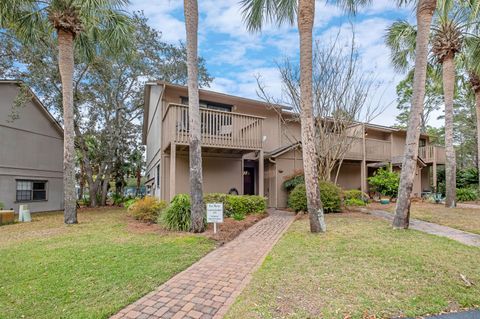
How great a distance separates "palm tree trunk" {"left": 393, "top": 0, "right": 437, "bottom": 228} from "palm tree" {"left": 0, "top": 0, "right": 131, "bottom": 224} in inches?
390

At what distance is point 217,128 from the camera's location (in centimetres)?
1199

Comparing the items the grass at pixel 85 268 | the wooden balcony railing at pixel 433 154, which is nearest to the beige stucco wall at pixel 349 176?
the wooden balcony railing at pixel 433 154

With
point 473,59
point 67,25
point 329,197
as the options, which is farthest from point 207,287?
point 473,59

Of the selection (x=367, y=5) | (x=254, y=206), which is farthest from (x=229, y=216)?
(x=367, y=5)

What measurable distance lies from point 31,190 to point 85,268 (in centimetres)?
1487

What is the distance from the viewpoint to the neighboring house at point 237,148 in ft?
38.7

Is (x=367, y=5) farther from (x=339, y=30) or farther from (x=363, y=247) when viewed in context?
(x=363, y=247)

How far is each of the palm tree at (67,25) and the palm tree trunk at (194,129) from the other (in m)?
3.60

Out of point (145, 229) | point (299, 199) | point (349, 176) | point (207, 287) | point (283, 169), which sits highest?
point (283, 169)

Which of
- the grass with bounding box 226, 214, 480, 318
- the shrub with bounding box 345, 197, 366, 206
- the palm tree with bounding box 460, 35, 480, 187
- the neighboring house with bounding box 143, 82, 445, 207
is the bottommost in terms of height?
the grass with bounding box 226, 214, 480, 318

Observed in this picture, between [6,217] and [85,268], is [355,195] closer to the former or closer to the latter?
[85,268]

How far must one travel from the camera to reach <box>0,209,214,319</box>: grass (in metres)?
3.59

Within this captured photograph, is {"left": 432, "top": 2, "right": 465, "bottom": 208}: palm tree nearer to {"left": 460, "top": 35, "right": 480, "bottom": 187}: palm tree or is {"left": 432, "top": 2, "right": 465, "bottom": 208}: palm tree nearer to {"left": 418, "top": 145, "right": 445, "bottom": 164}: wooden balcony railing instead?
{"left": 460, "top": 35, "right": 480, "bottom": 187}: palm tree

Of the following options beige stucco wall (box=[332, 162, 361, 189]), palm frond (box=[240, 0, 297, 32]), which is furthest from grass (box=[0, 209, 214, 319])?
beige stucco wall (box=[332, 162, 361, 189])
